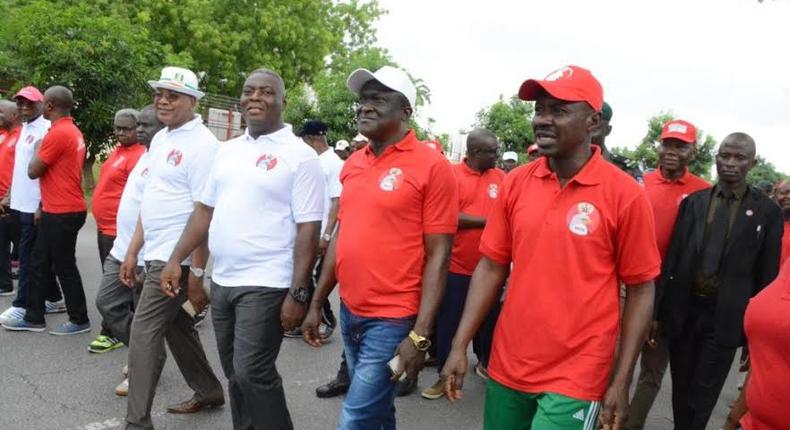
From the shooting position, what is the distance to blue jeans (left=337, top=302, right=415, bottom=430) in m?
3.08

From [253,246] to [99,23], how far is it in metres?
12.0

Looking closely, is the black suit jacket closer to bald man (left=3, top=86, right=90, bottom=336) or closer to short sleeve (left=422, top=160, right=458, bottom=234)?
short sleeve (left=422, top=160, right=458, bottom=234)

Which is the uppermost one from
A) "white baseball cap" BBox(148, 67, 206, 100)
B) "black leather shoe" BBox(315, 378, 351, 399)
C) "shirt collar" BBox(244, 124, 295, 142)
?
"white baseball cap" BBox(148, 67, 206, 100)

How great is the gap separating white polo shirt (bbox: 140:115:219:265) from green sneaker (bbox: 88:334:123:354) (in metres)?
1.94

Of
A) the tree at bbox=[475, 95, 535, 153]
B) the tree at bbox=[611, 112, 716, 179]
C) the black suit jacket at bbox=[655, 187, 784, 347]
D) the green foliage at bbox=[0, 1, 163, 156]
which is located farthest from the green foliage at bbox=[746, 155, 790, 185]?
the black suit jacket at bbox=[655, 187, 784, 347]

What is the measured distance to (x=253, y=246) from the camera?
11.3ft

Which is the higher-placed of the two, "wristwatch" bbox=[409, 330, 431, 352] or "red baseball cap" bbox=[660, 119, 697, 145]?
"red baseball cap" bbox=[660, 119, 697, 145]

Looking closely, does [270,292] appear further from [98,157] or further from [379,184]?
[98,157]

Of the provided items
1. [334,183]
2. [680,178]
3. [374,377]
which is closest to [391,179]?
[374,377]

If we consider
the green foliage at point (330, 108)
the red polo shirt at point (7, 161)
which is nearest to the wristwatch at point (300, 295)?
the red polo shirt at point (7, 161)

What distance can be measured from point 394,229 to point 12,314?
4.65 meters

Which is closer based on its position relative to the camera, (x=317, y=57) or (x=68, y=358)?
(x=68, y=358)

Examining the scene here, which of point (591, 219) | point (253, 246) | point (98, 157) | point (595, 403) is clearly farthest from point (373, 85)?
point (98, 157)

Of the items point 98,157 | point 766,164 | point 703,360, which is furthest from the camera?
point 766,164
